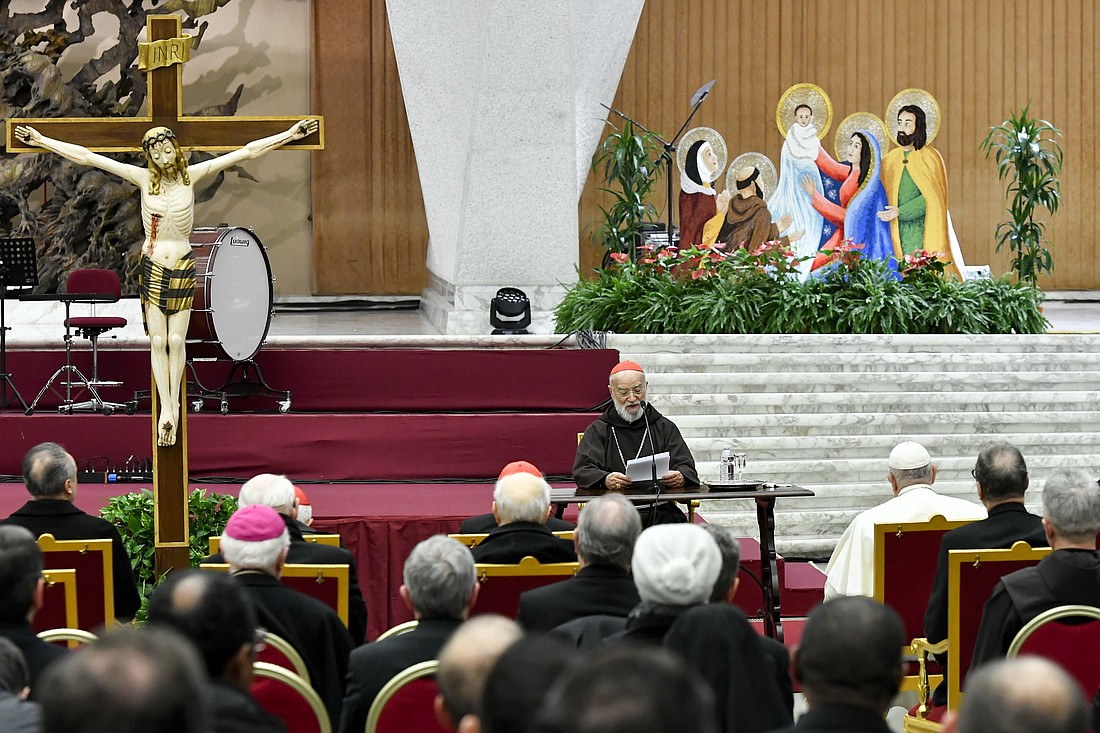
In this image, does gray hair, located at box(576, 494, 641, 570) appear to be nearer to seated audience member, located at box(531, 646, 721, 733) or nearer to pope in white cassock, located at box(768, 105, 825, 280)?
seated audience member, located at box(531, 646, 721, 733)

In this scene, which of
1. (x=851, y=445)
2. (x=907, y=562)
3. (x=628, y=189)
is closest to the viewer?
(x=907, y=562)

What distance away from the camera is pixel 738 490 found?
18.1ft

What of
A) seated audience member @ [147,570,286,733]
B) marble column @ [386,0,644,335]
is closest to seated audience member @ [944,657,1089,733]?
seated audience member @ [147,570,286,733]

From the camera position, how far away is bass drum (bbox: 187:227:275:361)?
25.7ft

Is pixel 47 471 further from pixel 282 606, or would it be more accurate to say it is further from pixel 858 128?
pixel 858 128

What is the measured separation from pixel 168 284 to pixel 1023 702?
175 inches

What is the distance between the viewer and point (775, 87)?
52.4 feet

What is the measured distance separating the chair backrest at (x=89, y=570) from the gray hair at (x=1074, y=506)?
2.74 metres

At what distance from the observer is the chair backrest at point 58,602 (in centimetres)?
371

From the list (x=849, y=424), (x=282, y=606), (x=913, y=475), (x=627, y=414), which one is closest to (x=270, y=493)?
(x=282, y=606)

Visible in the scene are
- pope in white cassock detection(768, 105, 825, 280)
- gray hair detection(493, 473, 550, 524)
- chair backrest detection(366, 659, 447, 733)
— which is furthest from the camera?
pope in white cassock detection(768, 105, 825, 280)

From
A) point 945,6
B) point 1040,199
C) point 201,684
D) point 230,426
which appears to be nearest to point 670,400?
point 230,426

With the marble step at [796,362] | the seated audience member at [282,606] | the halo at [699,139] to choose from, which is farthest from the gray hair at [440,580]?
the halo at [699,139]

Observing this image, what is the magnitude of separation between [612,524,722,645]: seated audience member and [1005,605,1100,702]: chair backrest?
90 cm
